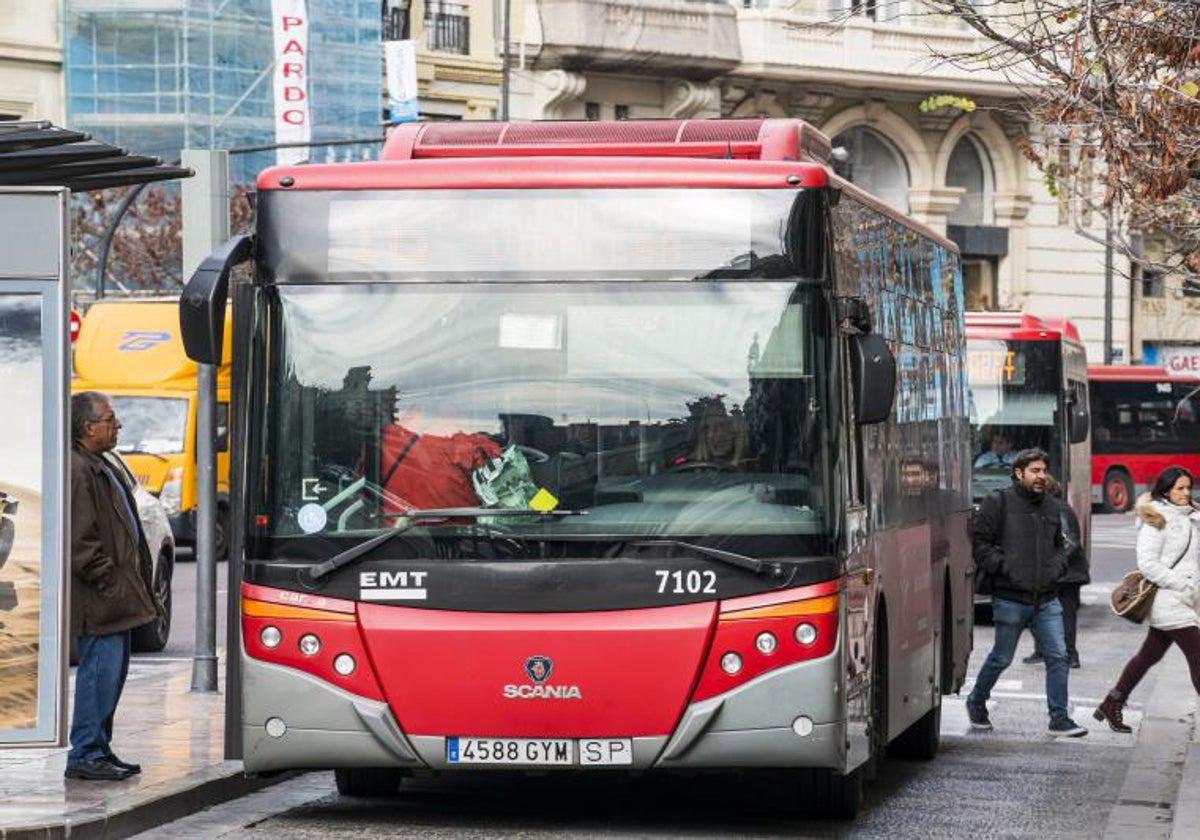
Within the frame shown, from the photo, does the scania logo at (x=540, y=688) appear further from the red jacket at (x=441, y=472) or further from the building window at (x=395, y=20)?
the building window at (x=395, y=20)

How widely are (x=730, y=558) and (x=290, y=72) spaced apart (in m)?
32.9

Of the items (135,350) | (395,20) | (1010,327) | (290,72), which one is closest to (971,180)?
(395,20)

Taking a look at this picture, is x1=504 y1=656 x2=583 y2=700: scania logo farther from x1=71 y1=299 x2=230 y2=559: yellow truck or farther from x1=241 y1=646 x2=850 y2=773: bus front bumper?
x1=71 y1=299 x2=230 y2=559: yellow truck

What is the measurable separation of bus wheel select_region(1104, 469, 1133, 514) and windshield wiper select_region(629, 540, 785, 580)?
4489cm

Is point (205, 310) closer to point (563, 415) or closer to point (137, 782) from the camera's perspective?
point (563, 415)

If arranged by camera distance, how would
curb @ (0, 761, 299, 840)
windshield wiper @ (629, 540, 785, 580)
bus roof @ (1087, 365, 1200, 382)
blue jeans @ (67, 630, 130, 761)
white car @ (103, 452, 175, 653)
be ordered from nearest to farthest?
curb @ (0, 761, 299, 840) → windshield wiper @ (629, 540, 785, 580) → blue jeans @ (67, 630, 130, 761) → white car @ (103, 452, 175, 653) → bus roof @ (1087, 365, 1200, 382)

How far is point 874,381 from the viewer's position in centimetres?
1091

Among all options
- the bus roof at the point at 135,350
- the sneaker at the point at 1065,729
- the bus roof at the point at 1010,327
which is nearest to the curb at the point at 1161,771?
the sneaker at the point at 1065,729

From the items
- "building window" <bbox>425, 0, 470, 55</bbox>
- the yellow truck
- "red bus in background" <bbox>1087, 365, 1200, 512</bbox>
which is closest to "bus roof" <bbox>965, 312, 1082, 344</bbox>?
the yellow truck

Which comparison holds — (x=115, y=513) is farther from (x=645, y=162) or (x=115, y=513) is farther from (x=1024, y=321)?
(x=1024, y=321)

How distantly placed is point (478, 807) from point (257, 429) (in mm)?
2084

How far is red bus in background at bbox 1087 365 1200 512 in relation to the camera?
54.1 m

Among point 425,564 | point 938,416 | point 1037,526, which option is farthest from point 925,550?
point 425,564

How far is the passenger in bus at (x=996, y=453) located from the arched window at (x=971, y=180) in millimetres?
30508
